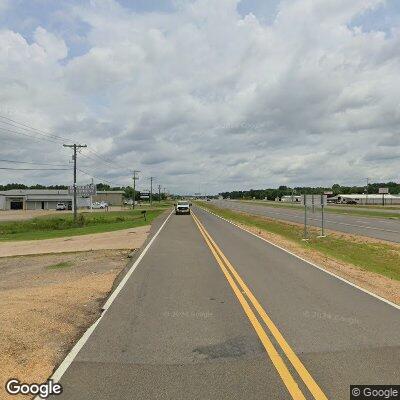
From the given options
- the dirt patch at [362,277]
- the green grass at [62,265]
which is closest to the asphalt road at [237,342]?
the dirt patch at [362,277]

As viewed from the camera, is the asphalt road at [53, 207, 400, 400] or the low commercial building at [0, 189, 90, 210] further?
the low commercial building at [0, 189, 90, 210]

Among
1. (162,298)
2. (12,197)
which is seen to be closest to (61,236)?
(162,298)

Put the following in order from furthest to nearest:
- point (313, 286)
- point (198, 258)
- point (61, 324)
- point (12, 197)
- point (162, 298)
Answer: point (12, 197), point (198, 258), point (313, 286), point (162, 298), point (61, 324)

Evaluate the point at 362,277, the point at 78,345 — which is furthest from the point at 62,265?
the point at 362,277

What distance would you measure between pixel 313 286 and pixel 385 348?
5086 millimetres

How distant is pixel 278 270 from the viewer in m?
14.5

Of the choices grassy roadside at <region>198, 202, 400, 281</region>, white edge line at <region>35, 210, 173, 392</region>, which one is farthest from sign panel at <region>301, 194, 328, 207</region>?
white edge line at <region>35, 210, 173, 392</region>

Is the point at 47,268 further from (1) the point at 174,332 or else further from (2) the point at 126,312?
(1) the point at 174,332

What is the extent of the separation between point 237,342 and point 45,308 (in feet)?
14.3

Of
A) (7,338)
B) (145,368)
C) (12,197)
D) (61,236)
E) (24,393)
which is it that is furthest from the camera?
(12,197)

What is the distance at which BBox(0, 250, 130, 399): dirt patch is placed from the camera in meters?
6.32

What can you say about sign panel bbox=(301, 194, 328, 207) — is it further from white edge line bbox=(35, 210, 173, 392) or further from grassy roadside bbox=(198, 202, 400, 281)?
white edge line bbox=(35, 210, 173, 392)

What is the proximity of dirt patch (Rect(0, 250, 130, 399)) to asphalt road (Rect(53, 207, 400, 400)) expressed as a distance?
1.46 ft

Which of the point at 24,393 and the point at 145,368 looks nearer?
the point at 24,393
